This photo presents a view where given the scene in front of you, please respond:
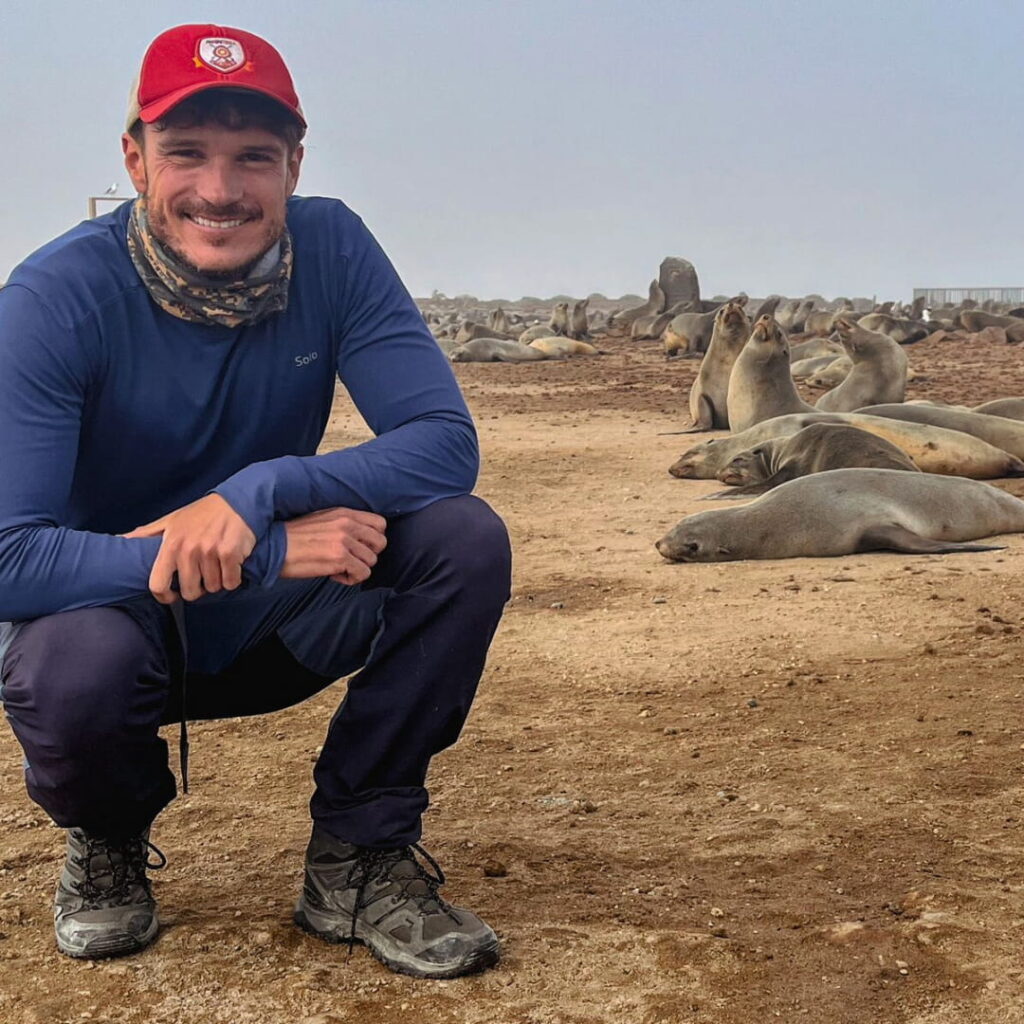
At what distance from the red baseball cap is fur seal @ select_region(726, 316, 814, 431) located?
8.01 m

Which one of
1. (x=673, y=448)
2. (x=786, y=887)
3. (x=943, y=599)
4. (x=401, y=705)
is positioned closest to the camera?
(x=401, y=705)

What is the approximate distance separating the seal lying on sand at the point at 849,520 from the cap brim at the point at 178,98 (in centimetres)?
386

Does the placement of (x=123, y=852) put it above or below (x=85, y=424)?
below

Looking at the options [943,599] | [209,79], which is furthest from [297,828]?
[943,599]

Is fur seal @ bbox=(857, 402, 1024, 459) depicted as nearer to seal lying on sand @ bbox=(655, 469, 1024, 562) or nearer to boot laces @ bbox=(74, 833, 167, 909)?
seal lying on sand @ bbox=(655, 469, 1024, 562)

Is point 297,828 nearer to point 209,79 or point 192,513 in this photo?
point 192,513

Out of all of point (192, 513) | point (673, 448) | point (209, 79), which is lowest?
point (673, 448)

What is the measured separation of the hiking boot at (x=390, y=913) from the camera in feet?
7.48

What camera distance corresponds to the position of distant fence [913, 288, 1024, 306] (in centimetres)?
4934

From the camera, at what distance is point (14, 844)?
294 cm

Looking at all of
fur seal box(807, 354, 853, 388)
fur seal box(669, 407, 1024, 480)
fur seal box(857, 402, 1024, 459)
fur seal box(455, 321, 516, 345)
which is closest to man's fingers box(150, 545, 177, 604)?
fur seal box(669, 407, 1024, 480)

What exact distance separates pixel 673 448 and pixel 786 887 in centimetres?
766

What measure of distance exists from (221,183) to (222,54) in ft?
0.67

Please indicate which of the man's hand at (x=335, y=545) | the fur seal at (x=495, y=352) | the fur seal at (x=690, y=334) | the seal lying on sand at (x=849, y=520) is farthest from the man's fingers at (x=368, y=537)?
the fur seal at (x=495, y=352)
